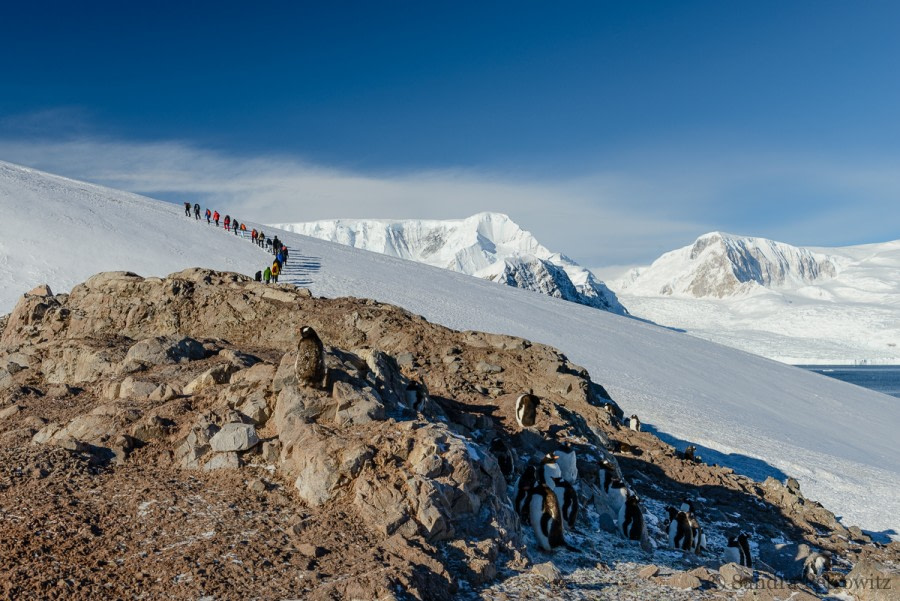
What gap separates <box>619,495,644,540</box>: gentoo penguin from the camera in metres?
9.07

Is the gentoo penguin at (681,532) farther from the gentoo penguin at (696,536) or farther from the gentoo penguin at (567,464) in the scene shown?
the gentoo penguin at (567,464)

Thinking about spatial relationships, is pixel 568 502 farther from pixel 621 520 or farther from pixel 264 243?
pixel 264 243

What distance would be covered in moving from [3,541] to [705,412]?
21556 mm

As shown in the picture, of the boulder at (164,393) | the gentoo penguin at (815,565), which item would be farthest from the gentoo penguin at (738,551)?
the boulder at (164,393)

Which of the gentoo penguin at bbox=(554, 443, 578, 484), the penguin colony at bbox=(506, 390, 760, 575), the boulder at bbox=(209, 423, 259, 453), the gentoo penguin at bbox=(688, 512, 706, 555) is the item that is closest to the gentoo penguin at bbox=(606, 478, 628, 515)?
the penguin colony at bbox=(506, 390, 760, 575)

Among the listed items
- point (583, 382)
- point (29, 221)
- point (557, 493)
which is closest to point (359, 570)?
point (557, 493)

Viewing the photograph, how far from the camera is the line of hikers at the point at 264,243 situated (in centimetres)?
2621

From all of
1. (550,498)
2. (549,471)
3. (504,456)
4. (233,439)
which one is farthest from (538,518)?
(233,439)

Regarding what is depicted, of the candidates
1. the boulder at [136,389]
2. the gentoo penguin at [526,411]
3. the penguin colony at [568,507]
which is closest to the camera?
the penguin colony at [568,507]

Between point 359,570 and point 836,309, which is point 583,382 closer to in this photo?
point 359,570

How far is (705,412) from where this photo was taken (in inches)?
918

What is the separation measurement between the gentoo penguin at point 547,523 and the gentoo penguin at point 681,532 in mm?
2930

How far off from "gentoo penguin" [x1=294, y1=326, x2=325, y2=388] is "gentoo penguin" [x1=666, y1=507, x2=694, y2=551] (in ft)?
18.0

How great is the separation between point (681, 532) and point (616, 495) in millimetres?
1016
